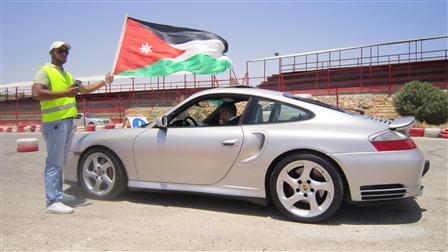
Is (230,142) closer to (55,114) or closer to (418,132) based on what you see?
(55,114)

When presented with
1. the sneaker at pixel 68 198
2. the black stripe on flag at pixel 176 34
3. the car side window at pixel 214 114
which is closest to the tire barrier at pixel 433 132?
the black stripe on flag at pixel 176 34

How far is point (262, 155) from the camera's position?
3.83 meters

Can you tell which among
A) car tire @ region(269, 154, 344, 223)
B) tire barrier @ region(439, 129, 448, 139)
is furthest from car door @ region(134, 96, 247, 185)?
tire barrier @ region(439, 129, 448, 139)

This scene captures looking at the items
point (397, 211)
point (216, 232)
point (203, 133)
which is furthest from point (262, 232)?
point (397, 211)

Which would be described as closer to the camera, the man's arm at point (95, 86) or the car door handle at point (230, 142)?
the car door handle at point (230, 142)

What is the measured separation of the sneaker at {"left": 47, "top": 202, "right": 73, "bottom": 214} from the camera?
4.07m

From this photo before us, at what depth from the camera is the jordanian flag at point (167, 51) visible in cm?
1158

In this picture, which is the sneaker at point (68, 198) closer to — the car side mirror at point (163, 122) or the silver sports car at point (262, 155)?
the silver sports car at point (262, 155)

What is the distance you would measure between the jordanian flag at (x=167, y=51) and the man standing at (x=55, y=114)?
614 centimetres

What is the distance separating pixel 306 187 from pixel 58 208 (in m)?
2.55

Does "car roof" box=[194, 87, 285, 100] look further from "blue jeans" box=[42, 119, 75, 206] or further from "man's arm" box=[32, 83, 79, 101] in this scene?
"blue jeans" box=[42, 119, 75, 206]

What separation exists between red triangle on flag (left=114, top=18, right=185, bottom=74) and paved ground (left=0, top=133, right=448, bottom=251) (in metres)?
6.85

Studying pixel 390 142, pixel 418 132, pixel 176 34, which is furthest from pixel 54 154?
pixel 418 132

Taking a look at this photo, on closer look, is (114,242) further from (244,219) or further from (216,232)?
(244,219)
